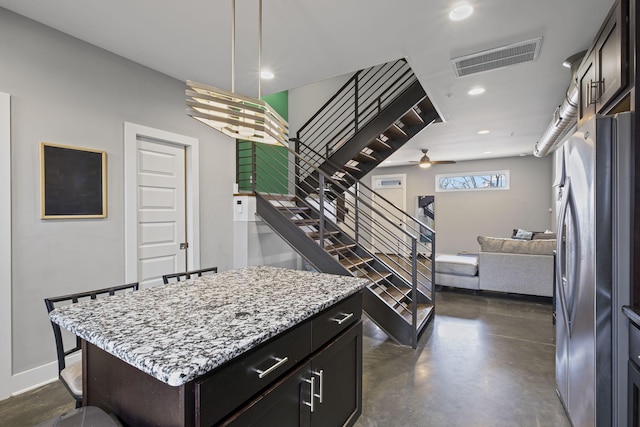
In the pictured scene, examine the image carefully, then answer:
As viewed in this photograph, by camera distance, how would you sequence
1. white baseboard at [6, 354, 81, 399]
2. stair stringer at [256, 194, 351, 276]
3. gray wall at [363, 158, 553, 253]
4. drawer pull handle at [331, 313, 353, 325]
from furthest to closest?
gray wall at [363, 158, 553, 253], stair stringer at [256, 194, 351, 276], white baseboard at [6, 354, 81, 399], drawer pull handle at [331, 313, 353, 325]

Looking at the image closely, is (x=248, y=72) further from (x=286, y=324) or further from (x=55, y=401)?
(x=55, y=401)

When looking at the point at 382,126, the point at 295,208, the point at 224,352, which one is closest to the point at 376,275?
the point at 295,208

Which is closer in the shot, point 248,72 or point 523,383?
point 523,383

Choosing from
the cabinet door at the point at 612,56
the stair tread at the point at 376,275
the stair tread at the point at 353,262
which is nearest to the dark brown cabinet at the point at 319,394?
the stair tread at the point at 353,262

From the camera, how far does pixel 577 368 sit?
5.95ft

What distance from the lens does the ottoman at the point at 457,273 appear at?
4988mm

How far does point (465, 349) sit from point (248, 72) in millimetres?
3506

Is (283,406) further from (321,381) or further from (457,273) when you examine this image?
(457,273)

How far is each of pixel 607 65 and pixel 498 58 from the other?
993 mm

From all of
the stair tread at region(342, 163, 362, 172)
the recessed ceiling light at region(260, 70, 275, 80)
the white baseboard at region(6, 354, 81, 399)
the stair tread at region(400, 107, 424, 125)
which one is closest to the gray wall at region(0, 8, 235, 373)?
the white baseboard at region(6, 354, 81, 399)

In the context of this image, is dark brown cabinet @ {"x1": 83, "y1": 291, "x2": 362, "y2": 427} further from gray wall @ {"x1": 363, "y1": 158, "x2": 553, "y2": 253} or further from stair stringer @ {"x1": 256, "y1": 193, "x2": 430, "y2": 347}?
gray wall @ {"x1": 363, "y1": 158, "x2": 553, "y2": 253}

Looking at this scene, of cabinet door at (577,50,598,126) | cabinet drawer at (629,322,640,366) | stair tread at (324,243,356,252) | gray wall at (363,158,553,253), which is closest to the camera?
cabinet drawer at (629,322,640,366)

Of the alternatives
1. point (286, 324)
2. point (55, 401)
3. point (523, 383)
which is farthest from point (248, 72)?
point (523, 383)

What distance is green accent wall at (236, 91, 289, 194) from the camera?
460 cm
